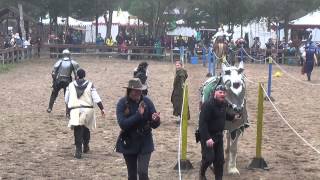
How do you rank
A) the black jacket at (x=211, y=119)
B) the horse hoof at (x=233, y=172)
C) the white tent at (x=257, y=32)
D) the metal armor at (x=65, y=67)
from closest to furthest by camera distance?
1. the black jacket at (x=211, y=119)
2. the horse hoof at (x=233, y=172)
3. the metal armor at (x=65, y=67)
4. the white tent at (x=257, y=32)

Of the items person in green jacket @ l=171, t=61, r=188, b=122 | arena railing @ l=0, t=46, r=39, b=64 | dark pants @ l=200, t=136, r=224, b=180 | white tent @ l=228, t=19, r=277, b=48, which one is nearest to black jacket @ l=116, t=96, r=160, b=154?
dark pants @ l=200, t=136, r=224, b=180

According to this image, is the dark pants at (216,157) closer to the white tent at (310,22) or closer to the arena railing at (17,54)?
the arena railing at (17,54)

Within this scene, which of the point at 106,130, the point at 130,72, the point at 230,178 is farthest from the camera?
the point at 130,72

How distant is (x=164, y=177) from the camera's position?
9562 millimetres

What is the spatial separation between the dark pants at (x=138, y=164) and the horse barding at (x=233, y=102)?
2.24 meters

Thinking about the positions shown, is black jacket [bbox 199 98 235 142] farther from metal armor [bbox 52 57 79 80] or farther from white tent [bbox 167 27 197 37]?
white tent [bbox 167 27 197 37]

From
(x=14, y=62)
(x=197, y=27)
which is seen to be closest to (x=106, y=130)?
(x=14, y=62)

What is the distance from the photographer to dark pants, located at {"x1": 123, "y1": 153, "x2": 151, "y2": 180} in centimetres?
749

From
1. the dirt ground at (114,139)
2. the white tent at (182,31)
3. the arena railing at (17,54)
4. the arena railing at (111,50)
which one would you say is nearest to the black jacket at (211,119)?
the dirt ground at (114,139)

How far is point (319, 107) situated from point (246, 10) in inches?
1144

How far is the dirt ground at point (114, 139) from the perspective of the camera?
9852 mm

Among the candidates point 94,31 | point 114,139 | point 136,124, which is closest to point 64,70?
point 114,139

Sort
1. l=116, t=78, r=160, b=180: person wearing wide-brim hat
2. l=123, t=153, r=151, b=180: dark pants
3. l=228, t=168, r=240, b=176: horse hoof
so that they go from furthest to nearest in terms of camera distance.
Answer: l=228, t=168, r=240, b=176: horse hoof
l=123, t=153, r=151, b=180: dark pants
l=116, t=78, r=160, b=180: person wearing wide-brim hat

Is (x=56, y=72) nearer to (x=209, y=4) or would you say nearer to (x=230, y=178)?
(x=230, y=178)
